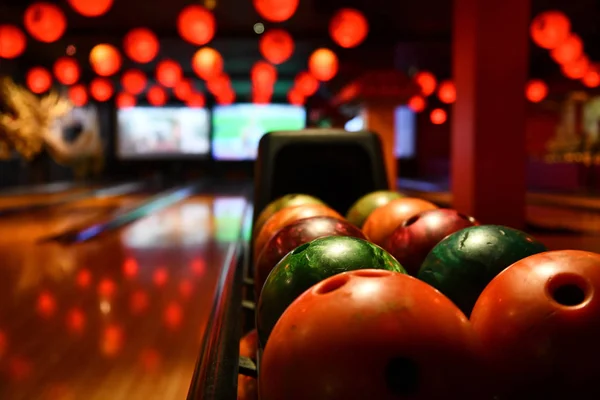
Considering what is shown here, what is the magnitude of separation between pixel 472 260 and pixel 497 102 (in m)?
2.97

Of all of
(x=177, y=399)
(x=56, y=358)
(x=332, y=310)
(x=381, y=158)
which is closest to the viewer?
(x=332, y=310)

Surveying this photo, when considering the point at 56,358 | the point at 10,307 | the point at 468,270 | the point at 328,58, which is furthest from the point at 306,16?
the point at 468,270

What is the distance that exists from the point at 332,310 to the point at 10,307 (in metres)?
2.26

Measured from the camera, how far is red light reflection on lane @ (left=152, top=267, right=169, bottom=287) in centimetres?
329

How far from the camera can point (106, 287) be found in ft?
10.4

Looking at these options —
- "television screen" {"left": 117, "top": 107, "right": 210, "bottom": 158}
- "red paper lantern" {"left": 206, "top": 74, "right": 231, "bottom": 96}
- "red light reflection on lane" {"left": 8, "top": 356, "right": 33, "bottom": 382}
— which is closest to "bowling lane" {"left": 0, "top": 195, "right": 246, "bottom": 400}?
"red light reflection on lane" {"left": 8, "top": 356, "right": 33, "bottom": 382}

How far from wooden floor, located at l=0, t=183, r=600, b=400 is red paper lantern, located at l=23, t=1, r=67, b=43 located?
1533mm

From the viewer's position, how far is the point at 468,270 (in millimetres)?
1280

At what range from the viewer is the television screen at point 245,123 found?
628 inches

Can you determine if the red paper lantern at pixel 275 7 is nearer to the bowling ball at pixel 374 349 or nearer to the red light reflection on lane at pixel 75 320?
the red light reflection on lane at pixel 75 320

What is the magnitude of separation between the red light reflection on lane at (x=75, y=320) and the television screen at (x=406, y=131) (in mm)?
14640

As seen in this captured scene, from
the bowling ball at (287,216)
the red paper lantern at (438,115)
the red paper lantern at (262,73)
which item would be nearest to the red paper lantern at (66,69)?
the red paper lantern at (262,73)

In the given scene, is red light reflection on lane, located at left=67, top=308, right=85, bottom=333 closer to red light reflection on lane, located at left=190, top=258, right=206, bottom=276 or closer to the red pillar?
red light reflection on lane, located at left=190, top=258, right=206, bottom=276

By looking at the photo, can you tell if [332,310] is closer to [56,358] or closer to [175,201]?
[56,358]
